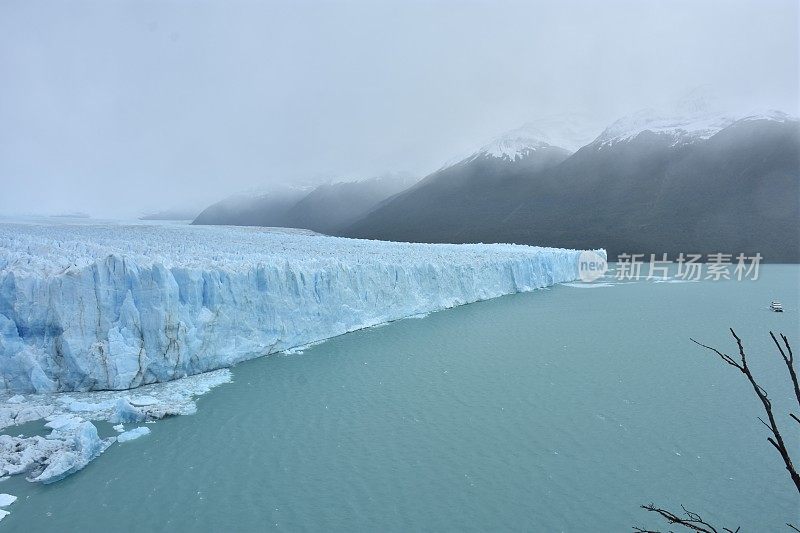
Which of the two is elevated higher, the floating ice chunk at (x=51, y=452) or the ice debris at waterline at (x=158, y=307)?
the ice debris at waterline at (x=158, y=307)

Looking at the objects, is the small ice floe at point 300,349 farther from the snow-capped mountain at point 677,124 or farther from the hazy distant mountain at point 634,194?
the snow-capped mountain at point 677,124

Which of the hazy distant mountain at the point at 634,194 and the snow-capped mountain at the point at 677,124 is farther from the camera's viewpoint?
the snow-capped mountain at the point at 677,124

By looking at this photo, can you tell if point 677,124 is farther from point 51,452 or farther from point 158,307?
point 51,452

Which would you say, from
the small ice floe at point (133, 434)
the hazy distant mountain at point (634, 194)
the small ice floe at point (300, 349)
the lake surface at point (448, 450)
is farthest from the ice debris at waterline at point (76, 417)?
the hazy distant mountain at point (634, 194)

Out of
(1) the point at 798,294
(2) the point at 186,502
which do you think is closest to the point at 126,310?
(2) the point at 186,502

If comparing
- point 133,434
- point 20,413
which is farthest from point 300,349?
point 20,413

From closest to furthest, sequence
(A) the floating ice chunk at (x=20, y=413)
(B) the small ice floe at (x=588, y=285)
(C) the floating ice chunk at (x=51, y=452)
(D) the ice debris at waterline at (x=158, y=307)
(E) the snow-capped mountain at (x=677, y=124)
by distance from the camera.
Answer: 1. (C) the floating ice chunk at (x=51, y=452)
2. (A) the floating ice chunk at (x=20, y=413)
3. (D) the ice debris at waterline at (x=158, y=307)
4. (B) the small ice floe at (x=588, y=285)
5. (E) the snow-capped mountain at (x=677, y=124)
